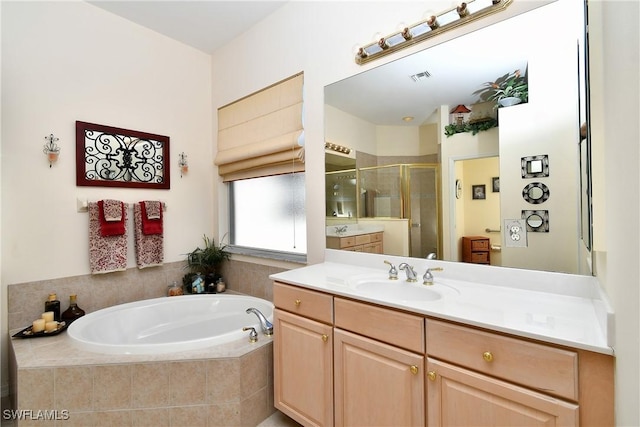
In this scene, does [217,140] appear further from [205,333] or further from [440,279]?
[440,279]

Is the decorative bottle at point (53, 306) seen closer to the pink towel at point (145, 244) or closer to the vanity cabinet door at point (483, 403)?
the pink towel at point (145, 244)

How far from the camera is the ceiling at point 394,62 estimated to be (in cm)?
134

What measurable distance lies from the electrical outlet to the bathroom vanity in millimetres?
125

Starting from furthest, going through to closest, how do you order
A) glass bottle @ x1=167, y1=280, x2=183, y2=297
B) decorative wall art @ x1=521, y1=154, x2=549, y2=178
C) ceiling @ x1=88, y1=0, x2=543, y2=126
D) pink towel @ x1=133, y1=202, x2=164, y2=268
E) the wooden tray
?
1. glass bottle @ x1=167, y1=280, x2=183, y2=297
2. pink towel @ x1=133, y1=202, x2=164, y2=268
3. the wooden tray
4. ceiling @ x1=88, y1=0, x2=543, y2=126
5. decorative wall art @ x1=521, y1=154, x2=549, y2=178

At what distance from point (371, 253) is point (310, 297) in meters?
0.55

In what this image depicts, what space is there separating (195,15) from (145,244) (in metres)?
1.97

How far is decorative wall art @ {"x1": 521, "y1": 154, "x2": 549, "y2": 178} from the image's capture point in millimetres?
1227

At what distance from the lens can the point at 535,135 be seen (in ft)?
4.08

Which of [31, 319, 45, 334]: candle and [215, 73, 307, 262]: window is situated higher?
[215, 73, 307, 262]: window

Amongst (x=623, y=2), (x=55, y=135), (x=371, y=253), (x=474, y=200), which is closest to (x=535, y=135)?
(x=474, y=200)

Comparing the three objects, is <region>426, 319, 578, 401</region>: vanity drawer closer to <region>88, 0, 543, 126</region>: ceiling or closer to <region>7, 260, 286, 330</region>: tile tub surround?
<region>88, 0, 543, 126</region>: ceiling

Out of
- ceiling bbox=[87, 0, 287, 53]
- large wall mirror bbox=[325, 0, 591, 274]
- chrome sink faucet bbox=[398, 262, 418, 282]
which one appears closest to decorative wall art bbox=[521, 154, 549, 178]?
large wall mirror bbox=[325, 0, 591, 274]

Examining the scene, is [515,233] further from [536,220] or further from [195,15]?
[195,15]

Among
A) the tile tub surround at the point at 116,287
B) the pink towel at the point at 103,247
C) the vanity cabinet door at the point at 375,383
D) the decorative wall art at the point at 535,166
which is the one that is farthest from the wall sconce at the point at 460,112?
the pink towel at the point at 103,247
